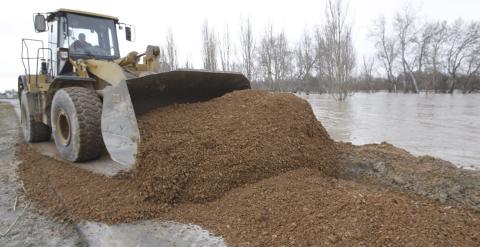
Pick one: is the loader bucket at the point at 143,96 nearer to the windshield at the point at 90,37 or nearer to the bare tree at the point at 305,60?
the windshield at the point at 90,37

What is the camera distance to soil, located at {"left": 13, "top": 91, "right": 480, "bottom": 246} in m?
2.58

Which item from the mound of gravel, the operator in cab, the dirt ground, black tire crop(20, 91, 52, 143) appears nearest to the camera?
the dirt ground

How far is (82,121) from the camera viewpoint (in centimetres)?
456

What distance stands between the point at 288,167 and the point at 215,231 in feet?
3.90

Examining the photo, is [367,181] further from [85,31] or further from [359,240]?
[85,31]

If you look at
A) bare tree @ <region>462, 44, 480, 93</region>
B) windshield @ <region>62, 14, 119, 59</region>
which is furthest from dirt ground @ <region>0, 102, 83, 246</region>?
bare tree @ <region>462, 44, 480, 93</region>

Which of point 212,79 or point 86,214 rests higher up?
point 212,79

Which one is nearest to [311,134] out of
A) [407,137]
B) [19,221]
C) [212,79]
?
[212,79]

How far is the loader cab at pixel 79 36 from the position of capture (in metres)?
5.91

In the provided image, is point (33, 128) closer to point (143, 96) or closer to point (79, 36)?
point (79, 36)

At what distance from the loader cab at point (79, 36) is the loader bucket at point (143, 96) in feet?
6.69

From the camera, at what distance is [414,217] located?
102 inches

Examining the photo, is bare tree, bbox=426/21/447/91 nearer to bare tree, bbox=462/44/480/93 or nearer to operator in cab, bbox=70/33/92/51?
bare tree, bbox=462/44/480/93

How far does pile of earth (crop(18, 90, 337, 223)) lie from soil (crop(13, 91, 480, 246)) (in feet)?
0.04
